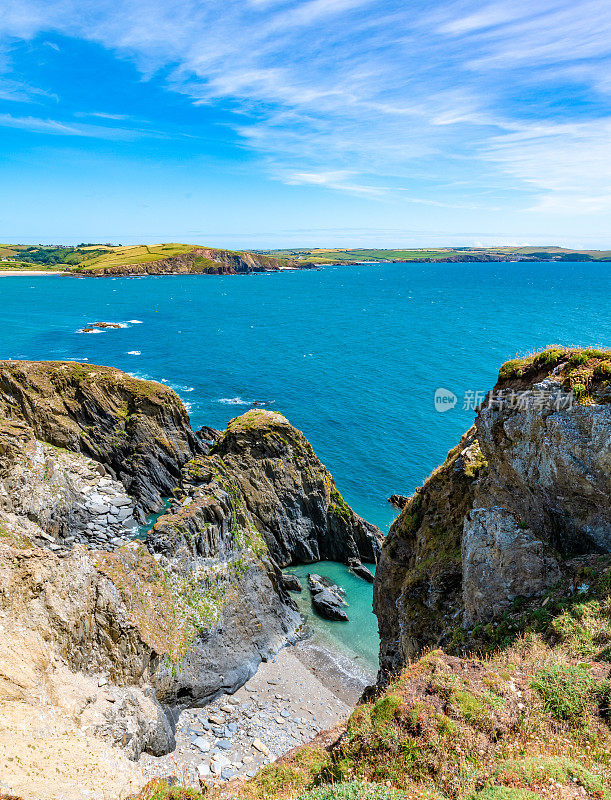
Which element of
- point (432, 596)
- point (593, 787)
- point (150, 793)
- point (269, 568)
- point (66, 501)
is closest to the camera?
point (593, 787)

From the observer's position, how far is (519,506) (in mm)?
24516

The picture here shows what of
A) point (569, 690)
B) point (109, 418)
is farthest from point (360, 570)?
point (109, 418)

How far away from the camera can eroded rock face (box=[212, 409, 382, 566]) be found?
1896 inches

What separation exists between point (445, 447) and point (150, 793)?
5683 cm

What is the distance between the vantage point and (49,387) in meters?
58.9

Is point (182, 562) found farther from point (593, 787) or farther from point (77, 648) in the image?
point (593, 787)

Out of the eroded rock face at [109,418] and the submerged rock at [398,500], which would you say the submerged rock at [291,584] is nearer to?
the submerged rock at [398,500]

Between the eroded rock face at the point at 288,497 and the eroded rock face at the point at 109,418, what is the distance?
14084 mm

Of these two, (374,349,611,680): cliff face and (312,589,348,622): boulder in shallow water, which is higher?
(374,349,611,680): cliff face

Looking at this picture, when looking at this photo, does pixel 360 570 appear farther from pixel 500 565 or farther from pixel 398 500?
pixel 500 565

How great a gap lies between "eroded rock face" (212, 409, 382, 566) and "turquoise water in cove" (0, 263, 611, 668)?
160 inches

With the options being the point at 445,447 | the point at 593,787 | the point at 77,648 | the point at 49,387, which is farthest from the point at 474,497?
the point at 49,387
